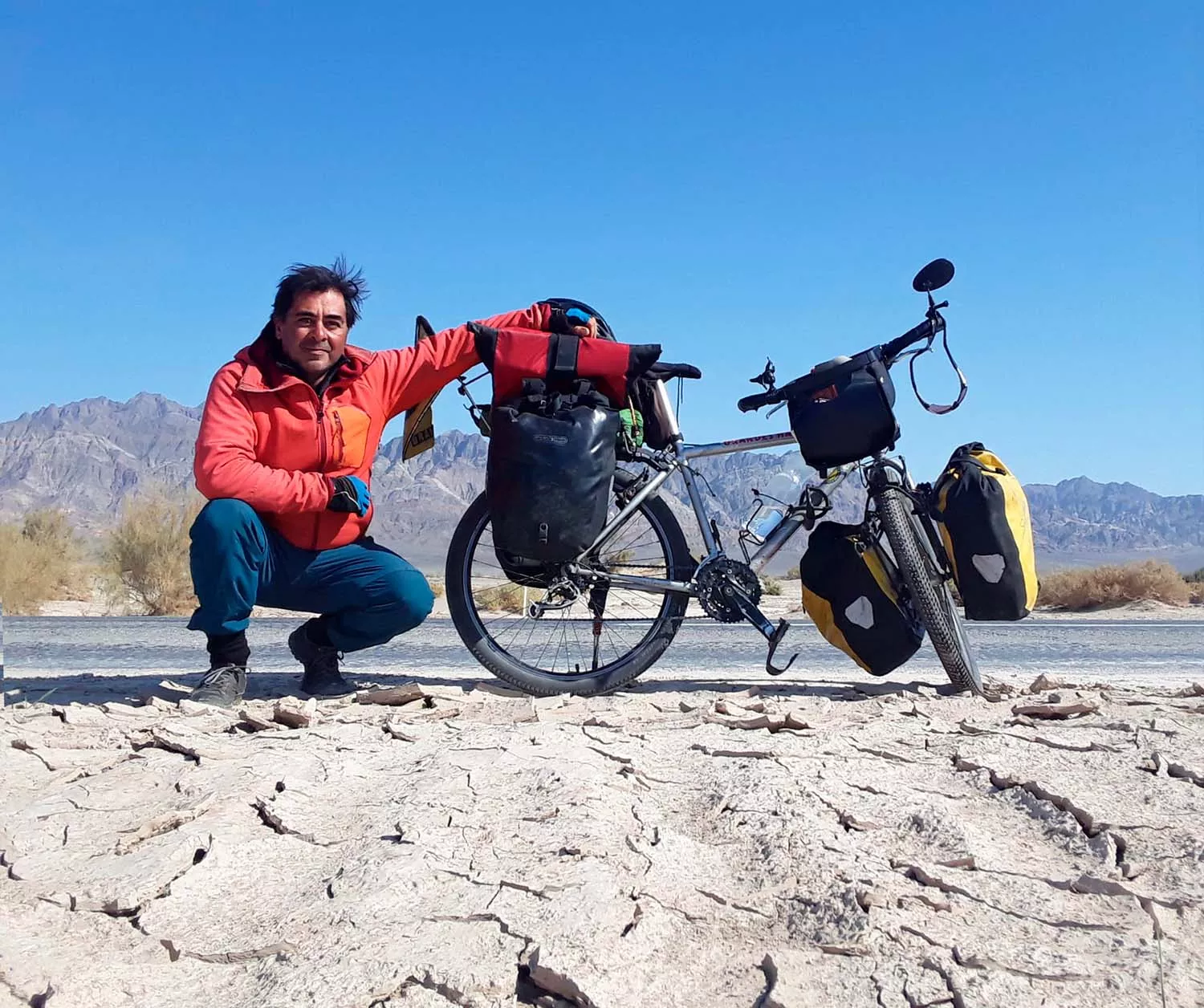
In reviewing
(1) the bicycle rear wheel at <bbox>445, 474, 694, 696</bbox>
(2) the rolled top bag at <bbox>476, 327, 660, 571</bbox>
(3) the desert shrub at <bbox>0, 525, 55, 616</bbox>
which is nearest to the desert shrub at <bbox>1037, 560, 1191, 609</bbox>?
(1) the bicycle rear wheel at <bbox>445, 474, 694, 696</bbox>

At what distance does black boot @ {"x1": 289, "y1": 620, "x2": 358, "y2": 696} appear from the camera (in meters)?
4.17

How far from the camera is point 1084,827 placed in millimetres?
2162

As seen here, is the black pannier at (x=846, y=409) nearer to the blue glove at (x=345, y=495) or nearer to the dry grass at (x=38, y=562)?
the blue glove at (x=345, y=495)

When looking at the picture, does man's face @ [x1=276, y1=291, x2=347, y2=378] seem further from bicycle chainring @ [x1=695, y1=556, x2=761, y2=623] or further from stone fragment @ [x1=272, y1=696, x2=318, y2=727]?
bicycle chainring @ [x1=695, y1=556, x2=761, y2=623]

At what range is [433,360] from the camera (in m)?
4.18

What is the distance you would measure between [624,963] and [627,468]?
9.53 feet

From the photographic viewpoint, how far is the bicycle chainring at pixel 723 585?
4.20 meters

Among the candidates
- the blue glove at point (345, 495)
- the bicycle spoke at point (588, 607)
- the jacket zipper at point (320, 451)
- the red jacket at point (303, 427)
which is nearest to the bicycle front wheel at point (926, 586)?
the bicycle spoke at point (588, 607)

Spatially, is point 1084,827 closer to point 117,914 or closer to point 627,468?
point 117,914

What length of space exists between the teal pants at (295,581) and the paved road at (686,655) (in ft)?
1.90

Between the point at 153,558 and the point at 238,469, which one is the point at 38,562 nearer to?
the point at 153,558

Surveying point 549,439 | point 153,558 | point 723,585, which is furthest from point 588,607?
point 153,558

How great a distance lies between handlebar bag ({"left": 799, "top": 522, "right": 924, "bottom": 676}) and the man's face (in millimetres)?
2099

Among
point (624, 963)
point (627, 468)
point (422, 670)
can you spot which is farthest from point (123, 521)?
point (624, 963)
